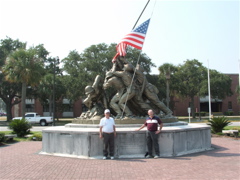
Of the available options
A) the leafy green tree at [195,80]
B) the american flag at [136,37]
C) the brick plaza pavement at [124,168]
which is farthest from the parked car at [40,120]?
the brick plaza pavement at [124,168]

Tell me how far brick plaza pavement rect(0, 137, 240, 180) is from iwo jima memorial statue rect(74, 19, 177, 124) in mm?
2777

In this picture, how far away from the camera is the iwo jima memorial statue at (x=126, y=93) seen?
A: 11.1 metres

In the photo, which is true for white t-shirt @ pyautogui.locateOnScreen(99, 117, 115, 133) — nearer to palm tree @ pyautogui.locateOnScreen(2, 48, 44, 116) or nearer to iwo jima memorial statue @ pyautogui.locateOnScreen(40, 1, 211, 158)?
iwo jima memorial statue @ pyautogui.locateOnScreen(40, 1, 211, 158)

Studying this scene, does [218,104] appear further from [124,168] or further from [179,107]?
[124,168]

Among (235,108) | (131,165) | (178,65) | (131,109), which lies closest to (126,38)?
(131,109)

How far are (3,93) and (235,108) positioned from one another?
46.1 meters

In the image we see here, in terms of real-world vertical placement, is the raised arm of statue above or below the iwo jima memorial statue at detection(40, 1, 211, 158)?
above

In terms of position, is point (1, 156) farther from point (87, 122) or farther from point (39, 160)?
point (87, 122)

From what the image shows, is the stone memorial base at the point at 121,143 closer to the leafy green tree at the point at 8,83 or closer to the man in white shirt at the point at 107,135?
the man in white shirt at the point at 107,135

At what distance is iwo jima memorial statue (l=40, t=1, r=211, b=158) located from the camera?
28.4ft

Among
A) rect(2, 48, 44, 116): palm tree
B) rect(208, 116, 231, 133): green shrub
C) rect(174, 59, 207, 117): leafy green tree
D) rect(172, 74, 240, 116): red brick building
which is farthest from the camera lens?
rect(172, 74, 240, 116): red brick building

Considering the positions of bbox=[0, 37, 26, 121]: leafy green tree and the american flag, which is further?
bbox=[0, 37, 26, 121]: leafy green tree

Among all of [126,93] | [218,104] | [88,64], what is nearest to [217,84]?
[218,104]

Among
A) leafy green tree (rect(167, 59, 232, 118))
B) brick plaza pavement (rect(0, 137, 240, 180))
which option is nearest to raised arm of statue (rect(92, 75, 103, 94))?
brick plaza pavement (rect(0, 137, 240, 180))
